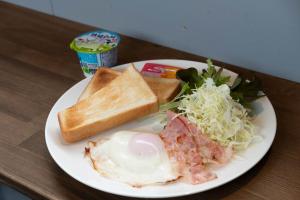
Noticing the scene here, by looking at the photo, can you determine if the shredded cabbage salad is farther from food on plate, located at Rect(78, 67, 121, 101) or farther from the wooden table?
food on plate, located at Rect(78, 67, 121, 101)

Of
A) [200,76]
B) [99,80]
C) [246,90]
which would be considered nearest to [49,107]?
[99,80]

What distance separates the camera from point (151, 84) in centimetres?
116

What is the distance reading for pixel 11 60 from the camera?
56.1 inches

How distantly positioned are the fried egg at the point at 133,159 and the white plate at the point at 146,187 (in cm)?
2

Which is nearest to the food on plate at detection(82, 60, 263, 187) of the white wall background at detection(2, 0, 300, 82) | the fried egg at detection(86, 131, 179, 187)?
the fried egg at detection(86, 131, 179, 187)

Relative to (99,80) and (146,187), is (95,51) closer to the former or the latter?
(99,80)

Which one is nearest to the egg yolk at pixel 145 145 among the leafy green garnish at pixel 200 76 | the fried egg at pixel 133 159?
the fried egg at pixel 133 159

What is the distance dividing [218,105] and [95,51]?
0.42 m

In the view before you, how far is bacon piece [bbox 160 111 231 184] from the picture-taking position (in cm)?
86

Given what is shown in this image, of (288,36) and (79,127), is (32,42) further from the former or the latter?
(288,36)

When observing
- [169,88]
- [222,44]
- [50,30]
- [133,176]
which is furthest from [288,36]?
[50,30]

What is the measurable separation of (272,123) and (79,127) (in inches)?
18.3

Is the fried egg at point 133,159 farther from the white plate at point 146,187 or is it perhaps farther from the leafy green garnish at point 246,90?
the leafy green garnish at point 246,90

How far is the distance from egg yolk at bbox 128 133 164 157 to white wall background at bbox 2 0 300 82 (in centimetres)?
47
